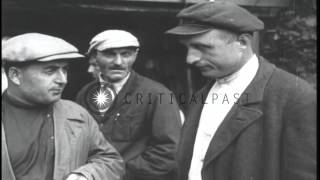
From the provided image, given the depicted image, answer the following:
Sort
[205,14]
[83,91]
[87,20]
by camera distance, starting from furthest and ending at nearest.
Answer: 1. [87,20]
2. [83,91]
3. [205,14]

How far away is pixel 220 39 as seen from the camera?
9.48ft

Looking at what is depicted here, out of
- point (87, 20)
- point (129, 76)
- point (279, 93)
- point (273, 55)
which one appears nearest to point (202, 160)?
point (279, 93)

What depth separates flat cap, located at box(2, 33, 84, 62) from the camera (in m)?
2.95

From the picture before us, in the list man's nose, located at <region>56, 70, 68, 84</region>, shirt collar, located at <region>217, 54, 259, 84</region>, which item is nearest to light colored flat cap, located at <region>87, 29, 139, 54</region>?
man's nose, located at <region>56, 70, 68, 84</region>

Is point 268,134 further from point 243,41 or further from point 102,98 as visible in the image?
point 102,98

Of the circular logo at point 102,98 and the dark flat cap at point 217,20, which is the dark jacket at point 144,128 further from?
the dark flat cap at point 217,20

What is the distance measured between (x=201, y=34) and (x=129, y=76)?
46.1 inches

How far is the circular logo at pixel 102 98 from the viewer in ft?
12.9

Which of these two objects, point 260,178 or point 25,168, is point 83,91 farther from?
point 260,178

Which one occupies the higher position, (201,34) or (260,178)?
(201,34)

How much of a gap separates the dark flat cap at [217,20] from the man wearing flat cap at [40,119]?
661mm

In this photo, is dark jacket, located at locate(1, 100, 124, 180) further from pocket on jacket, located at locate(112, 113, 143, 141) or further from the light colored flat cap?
the light colored flat cap

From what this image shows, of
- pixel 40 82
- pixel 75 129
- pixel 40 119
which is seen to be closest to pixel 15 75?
pixel 40 82

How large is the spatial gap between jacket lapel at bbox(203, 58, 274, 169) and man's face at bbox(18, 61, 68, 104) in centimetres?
90
